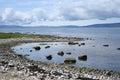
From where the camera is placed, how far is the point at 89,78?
30641 millimetres

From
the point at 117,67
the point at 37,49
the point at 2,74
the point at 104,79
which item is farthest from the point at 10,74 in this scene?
the point at 37,49

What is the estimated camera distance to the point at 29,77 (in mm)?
26828

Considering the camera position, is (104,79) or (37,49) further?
(37,49)

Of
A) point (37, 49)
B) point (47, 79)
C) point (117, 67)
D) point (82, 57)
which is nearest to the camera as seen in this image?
point (47, 79)

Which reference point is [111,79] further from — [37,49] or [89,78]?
[37,49]

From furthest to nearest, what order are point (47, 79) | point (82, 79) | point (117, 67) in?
point (117, 67), point (82, 79), point (47, 79)

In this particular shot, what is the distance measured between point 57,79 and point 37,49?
58.3 m

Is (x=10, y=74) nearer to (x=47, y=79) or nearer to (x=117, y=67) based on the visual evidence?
(x=47, y=79)

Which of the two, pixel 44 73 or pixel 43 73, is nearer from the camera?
pixel 43 73

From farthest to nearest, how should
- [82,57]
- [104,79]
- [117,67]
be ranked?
1. [82,57]
2. [117,67]
3. [104,79]

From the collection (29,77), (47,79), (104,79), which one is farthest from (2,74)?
(104,79)

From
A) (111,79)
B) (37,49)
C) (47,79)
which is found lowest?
(37,49)

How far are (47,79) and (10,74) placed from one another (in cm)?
403

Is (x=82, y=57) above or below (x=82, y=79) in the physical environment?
below
